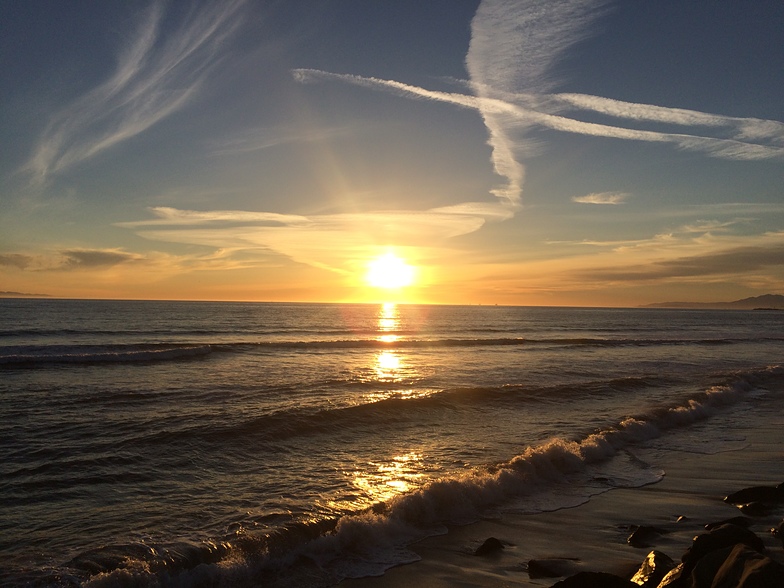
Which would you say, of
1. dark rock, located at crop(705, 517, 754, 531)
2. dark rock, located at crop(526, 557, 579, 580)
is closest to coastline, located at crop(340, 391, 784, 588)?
dark rock, located at crop(526, 557, 579, 580)

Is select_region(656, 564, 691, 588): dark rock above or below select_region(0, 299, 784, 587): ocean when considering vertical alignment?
above

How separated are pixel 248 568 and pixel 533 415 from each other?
44.9 ft

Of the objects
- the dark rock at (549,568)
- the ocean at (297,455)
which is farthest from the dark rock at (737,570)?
the ocean at (297,455)

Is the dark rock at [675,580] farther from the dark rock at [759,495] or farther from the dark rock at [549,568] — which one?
the dark rock at [759,495]

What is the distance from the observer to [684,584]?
5.88 m

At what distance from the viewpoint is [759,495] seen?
33.7 feet

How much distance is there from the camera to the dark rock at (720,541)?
6.72m

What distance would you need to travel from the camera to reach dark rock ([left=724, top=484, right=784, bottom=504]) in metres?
10.1

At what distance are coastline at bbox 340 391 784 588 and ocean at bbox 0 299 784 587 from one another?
0.48 meters

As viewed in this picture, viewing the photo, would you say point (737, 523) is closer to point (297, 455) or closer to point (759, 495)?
point (759, 495)

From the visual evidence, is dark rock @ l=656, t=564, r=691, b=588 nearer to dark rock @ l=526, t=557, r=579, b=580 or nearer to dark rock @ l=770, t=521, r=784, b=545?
dark rock @ l=526, t=557, r=579, b=580

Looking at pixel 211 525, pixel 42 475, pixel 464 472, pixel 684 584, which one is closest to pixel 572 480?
pixel 464 472

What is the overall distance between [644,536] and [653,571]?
7.01ft

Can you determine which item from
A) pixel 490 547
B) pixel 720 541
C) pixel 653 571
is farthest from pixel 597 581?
pixel 490 547
